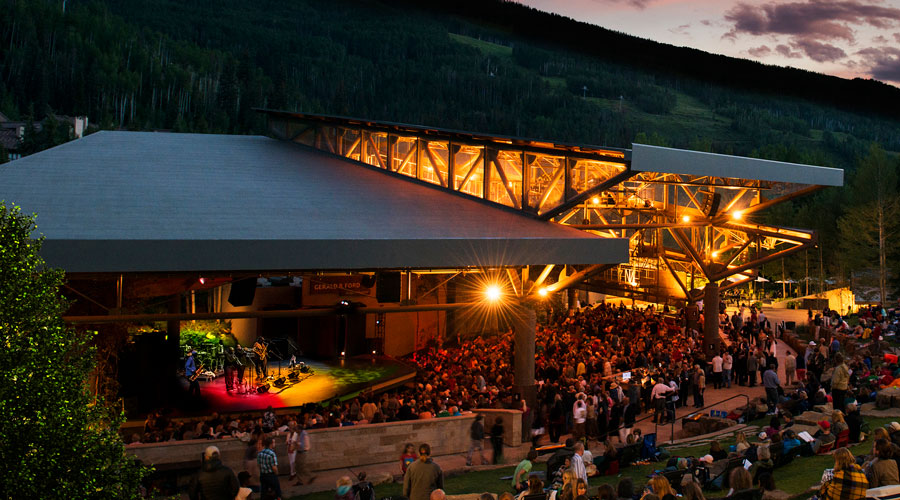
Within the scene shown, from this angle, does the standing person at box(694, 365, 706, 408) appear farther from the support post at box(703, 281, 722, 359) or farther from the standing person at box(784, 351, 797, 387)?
the support post at box(703, 281, 722, 359)

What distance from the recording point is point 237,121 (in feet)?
439

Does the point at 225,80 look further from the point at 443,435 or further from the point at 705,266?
the point at 443,435

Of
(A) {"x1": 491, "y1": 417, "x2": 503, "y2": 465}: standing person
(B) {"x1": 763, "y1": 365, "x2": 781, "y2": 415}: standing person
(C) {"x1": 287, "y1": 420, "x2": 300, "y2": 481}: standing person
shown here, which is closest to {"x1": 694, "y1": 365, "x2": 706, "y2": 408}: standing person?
(B) {"x1": 763, "y1": 365, "x2": 781, "y2": 415}: standing person

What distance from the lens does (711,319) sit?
26.8m

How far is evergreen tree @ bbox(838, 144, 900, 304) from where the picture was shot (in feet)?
158

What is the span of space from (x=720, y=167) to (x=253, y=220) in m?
11.0

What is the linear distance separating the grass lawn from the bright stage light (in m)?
4.27

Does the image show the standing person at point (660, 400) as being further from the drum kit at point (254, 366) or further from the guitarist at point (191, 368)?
the guitarist at point (191, 368)

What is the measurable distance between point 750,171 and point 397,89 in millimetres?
157561

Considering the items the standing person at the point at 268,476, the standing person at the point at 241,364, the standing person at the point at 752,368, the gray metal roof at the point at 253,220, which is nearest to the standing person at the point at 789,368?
the standing person at the point at 752,368

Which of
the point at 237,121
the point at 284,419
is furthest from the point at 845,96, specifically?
the point at 237,121

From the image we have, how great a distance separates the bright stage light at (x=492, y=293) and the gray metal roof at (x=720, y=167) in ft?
13.6

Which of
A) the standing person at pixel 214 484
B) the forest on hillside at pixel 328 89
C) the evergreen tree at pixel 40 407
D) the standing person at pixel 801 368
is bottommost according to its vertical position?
the standing person at pixel 801 368

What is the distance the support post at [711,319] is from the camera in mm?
26719
